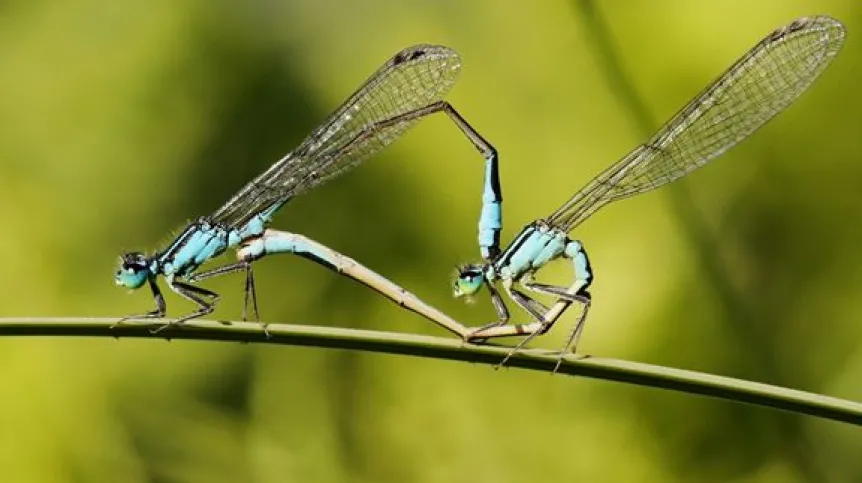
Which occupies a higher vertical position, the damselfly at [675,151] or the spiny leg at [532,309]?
the damselfly at [675,151]

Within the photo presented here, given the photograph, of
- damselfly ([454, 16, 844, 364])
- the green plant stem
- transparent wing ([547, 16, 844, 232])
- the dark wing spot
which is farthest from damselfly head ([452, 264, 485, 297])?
the dark wing spot

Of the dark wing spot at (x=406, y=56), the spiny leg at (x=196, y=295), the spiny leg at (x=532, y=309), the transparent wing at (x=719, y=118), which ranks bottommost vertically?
the spiny leg at (x=532, y=309)

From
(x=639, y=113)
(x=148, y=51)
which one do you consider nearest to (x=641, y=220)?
(x=639, y=113)

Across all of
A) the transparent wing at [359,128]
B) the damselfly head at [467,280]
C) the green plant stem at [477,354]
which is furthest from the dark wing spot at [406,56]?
the green plant stem at [477,354]

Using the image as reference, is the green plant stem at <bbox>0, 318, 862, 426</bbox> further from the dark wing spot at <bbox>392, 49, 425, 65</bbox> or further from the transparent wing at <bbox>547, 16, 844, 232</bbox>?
the dark wing spot at <bbox>392, 49, 425, 65</bbox>

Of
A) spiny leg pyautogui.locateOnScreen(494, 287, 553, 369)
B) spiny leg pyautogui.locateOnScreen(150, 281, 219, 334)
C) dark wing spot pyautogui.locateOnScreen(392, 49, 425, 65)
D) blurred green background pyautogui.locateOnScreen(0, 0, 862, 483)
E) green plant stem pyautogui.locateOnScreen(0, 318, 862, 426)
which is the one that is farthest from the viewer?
blurred green background pyautogui.locateOnScreen(0, 0, 862, 483)

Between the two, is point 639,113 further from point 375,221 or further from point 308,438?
point 308,438

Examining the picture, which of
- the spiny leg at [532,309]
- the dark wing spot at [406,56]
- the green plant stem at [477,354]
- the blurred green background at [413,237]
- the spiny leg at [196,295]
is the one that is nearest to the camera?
the green plant stem at [477,354]

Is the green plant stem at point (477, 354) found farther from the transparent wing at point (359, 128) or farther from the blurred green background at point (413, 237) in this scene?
the blurred green background at point (413, 237)
